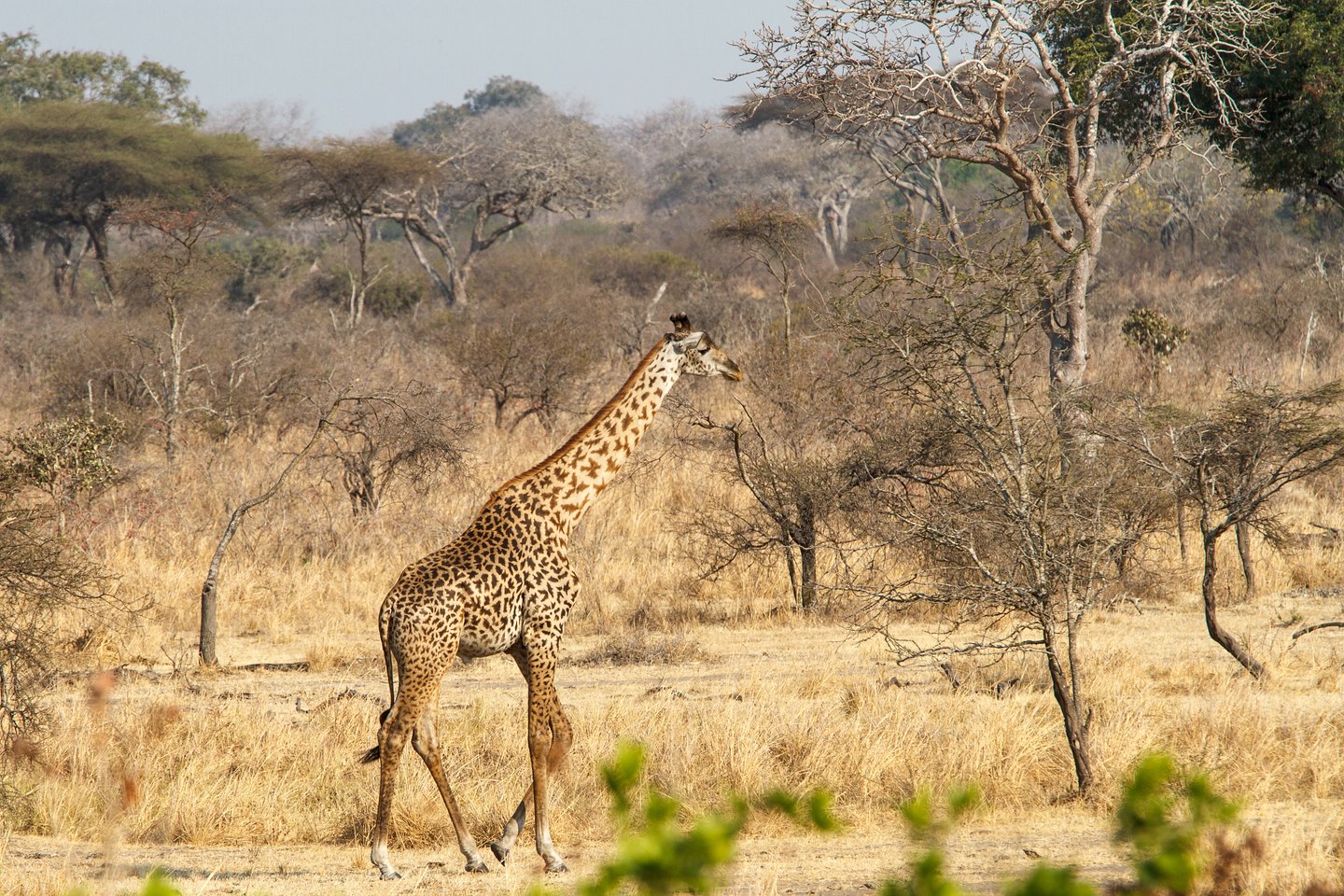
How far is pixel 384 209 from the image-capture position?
31.3 meters

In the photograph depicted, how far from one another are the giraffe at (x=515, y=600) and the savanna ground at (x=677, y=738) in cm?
38

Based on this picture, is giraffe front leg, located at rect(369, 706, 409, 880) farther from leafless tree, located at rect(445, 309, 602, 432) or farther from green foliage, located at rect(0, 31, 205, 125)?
green foliage, located at rect(0, 31, 205, 125)

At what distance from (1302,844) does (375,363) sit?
16.9m

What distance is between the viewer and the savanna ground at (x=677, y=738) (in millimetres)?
5758

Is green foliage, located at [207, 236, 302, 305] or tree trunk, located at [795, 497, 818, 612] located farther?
green foliage, located at [207, 236, 302, 305]

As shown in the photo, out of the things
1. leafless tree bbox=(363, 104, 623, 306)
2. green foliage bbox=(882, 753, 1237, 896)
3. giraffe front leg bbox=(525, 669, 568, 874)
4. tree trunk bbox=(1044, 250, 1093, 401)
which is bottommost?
giraffe front leg bbox=(525, 669, 568, 874)

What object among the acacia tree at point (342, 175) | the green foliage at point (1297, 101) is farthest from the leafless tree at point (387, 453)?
the acacia tree at point (342, 175)

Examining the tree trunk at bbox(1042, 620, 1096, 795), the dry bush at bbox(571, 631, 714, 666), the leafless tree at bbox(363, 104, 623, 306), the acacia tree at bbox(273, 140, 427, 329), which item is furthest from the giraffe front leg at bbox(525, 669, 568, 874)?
the leafless tree at bbox(363, 104, 623, 306)

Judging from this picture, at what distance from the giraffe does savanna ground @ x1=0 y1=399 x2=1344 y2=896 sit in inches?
15.1

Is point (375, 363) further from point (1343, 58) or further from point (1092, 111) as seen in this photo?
point (1343, 58)

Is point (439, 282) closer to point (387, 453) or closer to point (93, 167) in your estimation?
point (93, 167)

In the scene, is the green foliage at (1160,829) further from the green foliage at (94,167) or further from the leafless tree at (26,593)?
the green foliage at (94,167)

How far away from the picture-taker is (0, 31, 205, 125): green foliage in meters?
47.1

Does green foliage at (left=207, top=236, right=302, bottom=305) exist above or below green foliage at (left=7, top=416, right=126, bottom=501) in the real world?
above
